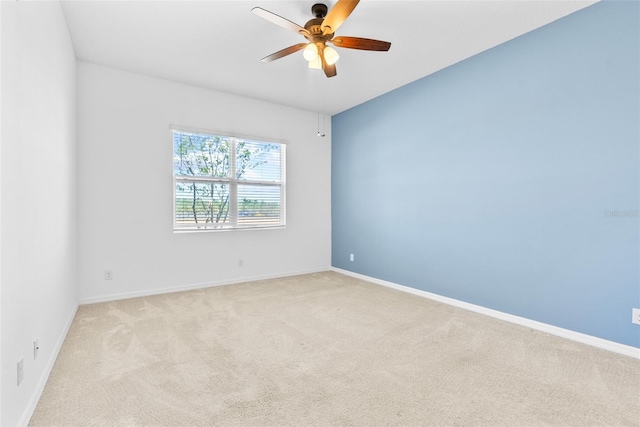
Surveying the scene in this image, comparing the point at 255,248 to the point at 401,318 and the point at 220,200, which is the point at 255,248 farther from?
the point at 401,318

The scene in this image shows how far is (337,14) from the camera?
2.18m

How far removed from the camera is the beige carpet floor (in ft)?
5.46

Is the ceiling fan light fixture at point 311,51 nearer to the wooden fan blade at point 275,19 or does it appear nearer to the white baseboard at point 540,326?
the wooden fan blade at point 275,19

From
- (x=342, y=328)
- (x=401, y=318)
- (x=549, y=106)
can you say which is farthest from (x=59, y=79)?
(x=549, y=106)

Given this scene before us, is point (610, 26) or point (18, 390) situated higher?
point (610, 26)

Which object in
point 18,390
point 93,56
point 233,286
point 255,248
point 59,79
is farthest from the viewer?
point 255,248

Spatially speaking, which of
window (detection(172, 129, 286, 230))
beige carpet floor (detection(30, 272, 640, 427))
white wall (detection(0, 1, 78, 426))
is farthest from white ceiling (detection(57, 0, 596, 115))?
beige carpet floor (detection(30, 272, 640, 427))

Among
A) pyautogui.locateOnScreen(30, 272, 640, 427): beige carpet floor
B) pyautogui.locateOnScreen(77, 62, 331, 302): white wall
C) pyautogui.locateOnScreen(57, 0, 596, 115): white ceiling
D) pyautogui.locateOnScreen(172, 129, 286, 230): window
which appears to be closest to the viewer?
pyautogui.locateOnScreen(30, 272, 640, 427): beige carpet floor

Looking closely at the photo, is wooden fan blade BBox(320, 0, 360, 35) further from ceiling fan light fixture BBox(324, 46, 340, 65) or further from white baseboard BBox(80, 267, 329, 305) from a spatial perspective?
white baseboard BBox(80, 267, 329, 305)

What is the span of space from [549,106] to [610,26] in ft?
2.16

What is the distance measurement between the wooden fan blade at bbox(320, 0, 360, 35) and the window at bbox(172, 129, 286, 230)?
8.26ft

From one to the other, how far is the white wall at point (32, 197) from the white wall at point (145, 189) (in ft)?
2.71

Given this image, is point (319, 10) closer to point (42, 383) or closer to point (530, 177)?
point (530, 177)

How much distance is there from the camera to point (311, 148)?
5.27m
